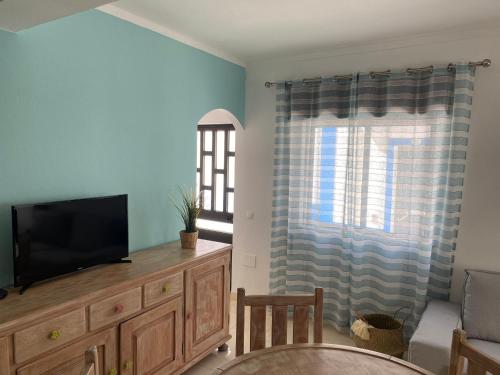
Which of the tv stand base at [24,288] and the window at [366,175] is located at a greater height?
the window at [366,175]

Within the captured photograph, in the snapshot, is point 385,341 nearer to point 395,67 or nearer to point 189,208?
point 189,208

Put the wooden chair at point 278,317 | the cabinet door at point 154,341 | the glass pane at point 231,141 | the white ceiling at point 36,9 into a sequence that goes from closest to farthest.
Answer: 1. the white ceiling at point 36,9
2. the wooden chair at point 278,317
3. the cabinet door at point 154,341
4. the glass pane at point 231,141

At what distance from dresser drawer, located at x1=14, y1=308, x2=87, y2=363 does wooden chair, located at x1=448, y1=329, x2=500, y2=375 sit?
1764 mm

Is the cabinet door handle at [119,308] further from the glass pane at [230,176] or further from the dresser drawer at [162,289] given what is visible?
the glass pane at [230,176]

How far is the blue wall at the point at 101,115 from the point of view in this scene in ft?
6.62

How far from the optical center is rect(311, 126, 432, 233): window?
3.08 meters

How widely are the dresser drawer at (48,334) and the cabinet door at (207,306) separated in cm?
84

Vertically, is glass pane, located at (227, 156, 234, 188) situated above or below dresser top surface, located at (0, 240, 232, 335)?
above

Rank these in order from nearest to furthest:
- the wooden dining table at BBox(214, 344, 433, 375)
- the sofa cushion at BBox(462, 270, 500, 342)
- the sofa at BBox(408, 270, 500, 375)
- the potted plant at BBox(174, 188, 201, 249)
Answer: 1. the wooden dining table at BBox(214, 344, 433, 375)
2. the sofa at BBox(408, 270, 500, 375)
3. the sofa cushion at BBox(462, 270, 500, 342)
4. the potted plant at BBox(174, 188, 201, 249)

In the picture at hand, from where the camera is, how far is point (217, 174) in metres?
5.02

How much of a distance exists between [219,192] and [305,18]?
9.29 ft

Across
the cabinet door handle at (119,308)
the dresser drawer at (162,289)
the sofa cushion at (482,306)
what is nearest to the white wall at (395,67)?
the sofa cushion at (482,306)

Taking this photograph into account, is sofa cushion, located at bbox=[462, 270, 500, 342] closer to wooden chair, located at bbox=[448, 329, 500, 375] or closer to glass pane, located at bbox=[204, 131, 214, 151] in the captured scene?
wooden chair, located at bbox=[448, 329, 500, 375]

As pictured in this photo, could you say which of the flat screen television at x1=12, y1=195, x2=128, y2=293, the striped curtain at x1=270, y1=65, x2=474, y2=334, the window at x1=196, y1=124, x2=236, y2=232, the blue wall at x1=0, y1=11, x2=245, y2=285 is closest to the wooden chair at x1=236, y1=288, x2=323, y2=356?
the flat screen television at x1=12, y1=195, x2=128, y2=293
